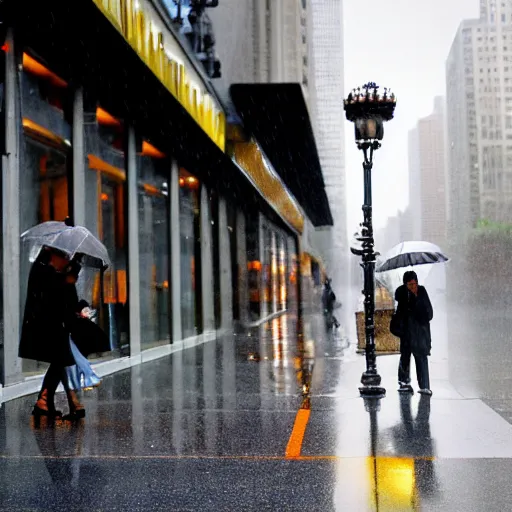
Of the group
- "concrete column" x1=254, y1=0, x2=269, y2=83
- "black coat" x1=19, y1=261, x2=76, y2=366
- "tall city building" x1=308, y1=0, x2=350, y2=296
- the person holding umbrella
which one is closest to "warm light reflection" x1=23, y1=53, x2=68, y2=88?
the person holding umbrella

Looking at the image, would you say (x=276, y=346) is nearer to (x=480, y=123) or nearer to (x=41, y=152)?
(x=41, y=152)

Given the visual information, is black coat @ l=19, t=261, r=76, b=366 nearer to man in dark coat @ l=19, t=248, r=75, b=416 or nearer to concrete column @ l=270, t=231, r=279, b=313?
man in dark coat @ l=19, t=248, r=75, b=416

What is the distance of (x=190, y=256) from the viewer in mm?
21422

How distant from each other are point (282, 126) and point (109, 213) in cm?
876

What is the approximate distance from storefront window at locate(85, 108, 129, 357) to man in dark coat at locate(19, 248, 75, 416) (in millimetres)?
5180

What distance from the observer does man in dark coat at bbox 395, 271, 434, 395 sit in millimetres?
10258

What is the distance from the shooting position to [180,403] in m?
9.76

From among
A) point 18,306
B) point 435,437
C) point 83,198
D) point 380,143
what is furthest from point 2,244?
point 435,437

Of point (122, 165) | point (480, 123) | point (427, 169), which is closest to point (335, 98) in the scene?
point (480, 123)

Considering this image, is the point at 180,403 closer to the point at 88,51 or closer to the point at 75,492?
the point at 75,492

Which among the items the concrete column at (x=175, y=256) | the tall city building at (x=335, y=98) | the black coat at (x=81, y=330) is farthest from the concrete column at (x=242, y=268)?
the tall city building at (x=335, y=98)

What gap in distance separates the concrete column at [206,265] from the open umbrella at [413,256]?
11830 mm

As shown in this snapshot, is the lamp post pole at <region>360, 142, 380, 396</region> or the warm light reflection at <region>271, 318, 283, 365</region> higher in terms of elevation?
the lamp post pole at <region>360, 142, 380, 396</region>

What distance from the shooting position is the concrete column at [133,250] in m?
15.3
